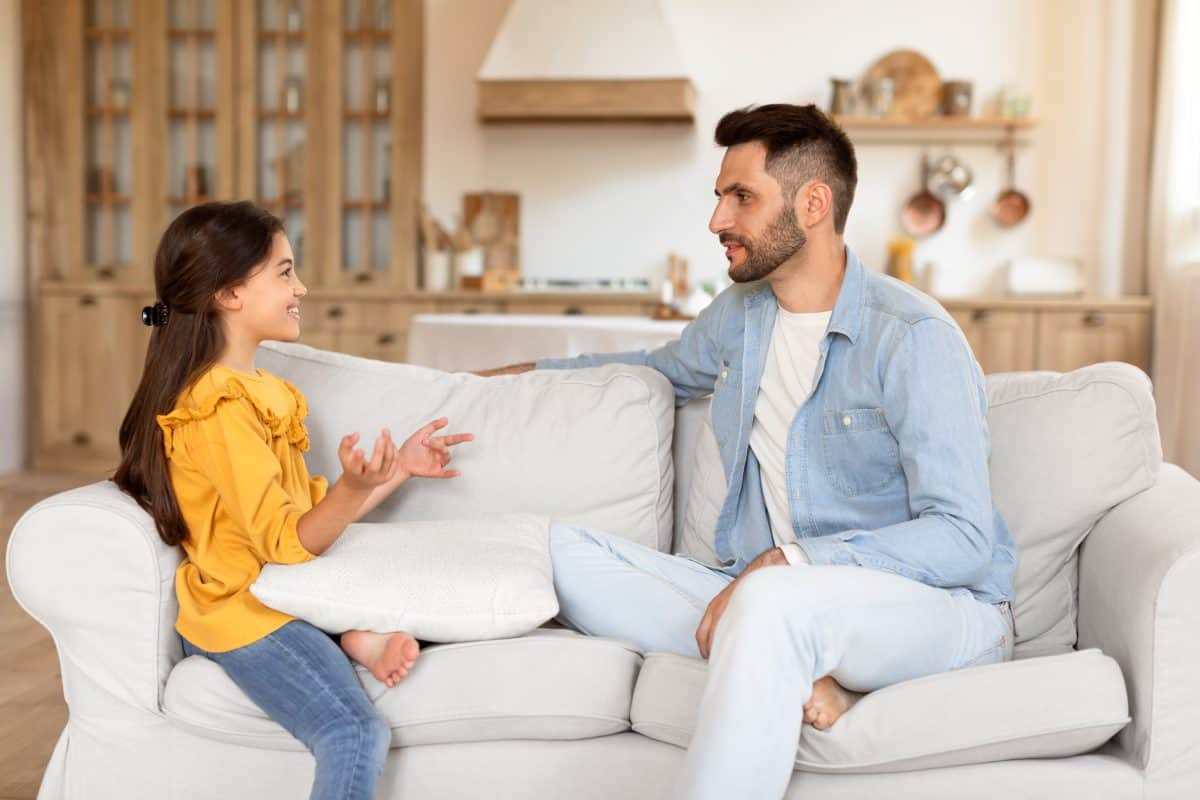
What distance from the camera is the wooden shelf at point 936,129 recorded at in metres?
5.30

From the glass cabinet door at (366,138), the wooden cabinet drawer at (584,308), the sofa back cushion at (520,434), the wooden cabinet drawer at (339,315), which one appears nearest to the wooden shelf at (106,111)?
the glass cabinet door at (366,138)

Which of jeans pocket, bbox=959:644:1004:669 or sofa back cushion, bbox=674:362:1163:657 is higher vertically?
sofa back cushion, bbox=674:362:1163:657

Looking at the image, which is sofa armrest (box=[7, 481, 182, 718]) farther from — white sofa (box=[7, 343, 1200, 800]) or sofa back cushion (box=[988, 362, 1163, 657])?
sofa back cushion (box=[988, 362, 1163, 657])

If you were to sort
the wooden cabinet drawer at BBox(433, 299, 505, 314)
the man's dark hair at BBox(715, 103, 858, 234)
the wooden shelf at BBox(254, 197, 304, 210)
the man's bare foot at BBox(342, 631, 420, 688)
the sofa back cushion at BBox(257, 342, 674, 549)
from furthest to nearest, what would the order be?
1. the wooden shelf at BBox(254, 197, 304, 210)
2. the wooden cabinet drawer at BBox(433, 299, 505, 314)
3. the sofa back cushion at BBox(257, 342, 674, 549)
4. the man's dark hair at BBox(715, 103, 858, 234)
5. the man's bare foot at BBox(342, 631, 420, 688)

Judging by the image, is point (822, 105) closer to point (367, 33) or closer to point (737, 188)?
point (367, 33)

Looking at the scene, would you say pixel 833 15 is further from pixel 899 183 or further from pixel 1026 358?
pixel 1026 358

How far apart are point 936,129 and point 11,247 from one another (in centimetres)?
426

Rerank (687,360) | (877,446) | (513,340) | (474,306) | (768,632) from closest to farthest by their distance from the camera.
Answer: (768,632) < (877,446) < (687,360) < (513,340) < (474,306)

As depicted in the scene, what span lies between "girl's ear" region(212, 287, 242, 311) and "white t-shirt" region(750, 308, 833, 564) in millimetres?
847

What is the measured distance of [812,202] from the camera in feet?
6.63

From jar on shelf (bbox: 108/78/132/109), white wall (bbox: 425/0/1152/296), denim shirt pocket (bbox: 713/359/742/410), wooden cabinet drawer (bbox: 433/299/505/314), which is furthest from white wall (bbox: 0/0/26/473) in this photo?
denim shirt pocket (bbox: 713/359/742/410)

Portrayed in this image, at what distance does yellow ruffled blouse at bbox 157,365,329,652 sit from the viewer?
1749 mm

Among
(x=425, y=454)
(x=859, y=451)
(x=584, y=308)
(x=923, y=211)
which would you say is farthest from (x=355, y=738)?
(x=923, y=211)

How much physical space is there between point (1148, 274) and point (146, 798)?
455cm
